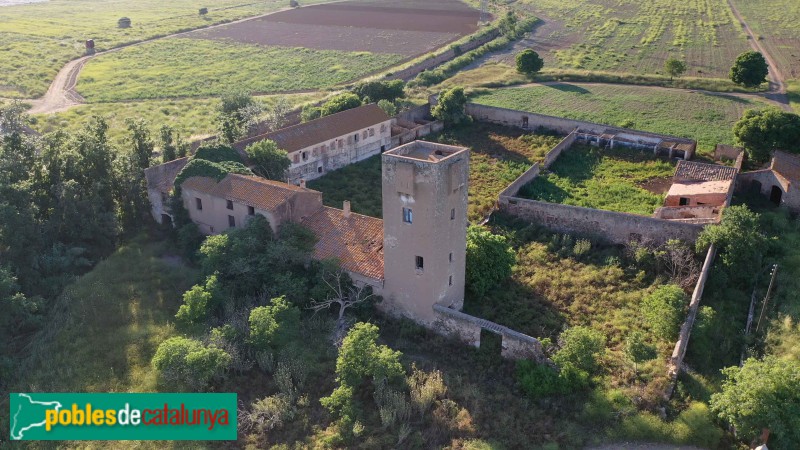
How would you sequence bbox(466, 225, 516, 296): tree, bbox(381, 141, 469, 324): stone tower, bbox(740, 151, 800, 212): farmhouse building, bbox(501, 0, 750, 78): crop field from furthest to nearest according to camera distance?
bbox(501, 0, 750, 78): crop field
bbox(740, 151, 800, 212): farmhouse building
bbox(466, 225, 516, 296): tree
bbox(381, 141, 469, 324): stone tower

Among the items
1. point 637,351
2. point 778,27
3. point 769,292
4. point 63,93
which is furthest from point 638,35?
point 637,351

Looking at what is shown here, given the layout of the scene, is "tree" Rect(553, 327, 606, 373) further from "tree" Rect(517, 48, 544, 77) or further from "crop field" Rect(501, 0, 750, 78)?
"crop field" Rect(501, 0, 750, 78)

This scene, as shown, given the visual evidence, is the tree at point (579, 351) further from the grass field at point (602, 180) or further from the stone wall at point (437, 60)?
the stone wall at point (437, 60)

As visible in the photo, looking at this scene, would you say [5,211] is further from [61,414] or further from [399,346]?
[399,346]

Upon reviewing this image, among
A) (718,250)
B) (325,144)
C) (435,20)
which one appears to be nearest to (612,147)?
(718,250)

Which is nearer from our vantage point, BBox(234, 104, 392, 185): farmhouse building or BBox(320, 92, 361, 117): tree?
BBox(234, 104, 392, 185): farmhouse building

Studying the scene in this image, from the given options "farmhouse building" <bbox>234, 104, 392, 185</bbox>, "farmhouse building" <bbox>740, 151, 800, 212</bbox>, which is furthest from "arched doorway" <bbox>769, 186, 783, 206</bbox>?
"farmhouse building" <bbox>234, 104, 392, 185</bbox>

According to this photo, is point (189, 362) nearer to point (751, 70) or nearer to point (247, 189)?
point (247, 189)
